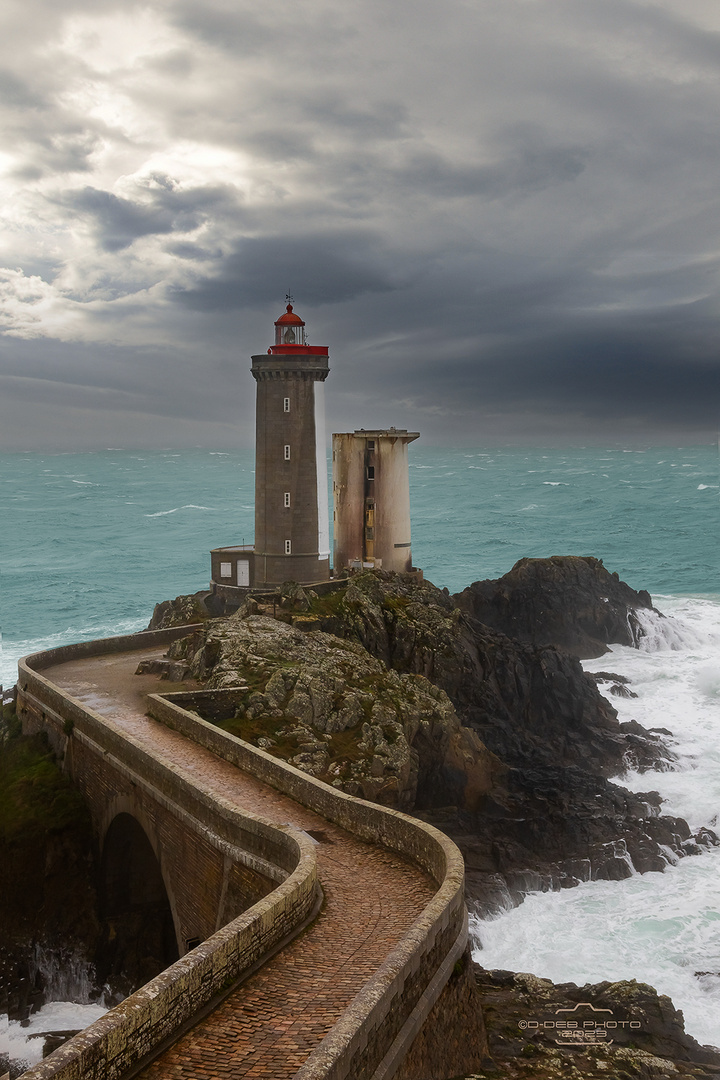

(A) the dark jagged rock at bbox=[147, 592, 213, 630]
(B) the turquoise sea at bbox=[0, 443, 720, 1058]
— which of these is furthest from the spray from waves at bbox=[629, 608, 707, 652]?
(A) the dark jagged rock at bbox=[147, 592, 213, 630]

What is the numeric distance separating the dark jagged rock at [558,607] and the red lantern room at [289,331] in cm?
1803

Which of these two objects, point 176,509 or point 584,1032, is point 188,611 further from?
point 176,509

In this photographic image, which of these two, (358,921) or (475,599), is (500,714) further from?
(358,921)

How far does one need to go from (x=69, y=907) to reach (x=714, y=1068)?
1432cm

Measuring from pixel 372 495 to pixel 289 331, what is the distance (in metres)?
9.44

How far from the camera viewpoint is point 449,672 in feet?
111

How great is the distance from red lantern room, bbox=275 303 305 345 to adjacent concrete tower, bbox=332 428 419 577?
22.9ft

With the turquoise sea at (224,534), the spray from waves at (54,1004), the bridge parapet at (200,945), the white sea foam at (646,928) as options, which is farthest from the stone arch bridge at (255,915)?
the turquoise sea at (224,534)

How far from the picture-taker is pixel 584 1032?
1612 centimetres

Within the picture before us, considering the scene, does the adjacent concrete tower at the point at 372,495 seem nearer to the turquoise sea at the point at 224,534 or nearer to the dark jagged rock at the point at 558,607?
the dark jagged rock at the point at 558,607

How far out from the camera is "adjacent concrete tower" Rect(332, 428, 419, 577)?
42.8 metres

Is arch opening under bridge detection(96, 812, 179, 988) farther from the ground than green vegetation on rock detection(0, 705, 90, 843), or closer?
closer

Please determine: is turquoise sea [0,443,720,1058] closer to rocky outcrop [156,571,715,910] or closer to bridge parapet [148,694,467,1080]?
rocky outcrop [156,571,715,910]

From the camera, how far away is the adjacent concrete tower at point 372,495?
1687 inches
